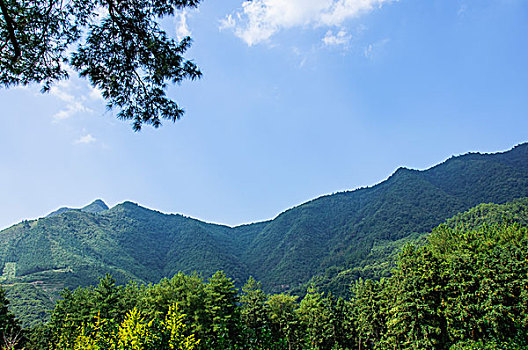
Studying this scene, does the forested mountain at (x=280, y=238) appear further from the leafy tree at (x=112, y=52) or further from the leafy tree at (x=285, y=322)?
Answer: the leafy tree at (x=112, y=52)

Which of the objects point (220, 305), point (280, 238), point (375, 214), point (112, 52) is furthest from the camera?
point (280, 238)

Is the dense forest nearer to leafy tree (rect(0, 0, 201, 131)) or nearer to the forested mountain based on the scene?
leafy tree (rect(0, 0, 201, 131))

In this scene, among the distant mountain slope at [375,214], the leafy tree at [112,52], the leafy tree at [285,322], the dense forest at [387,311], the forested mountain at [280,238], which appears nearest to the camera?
the leafy tree at [112,52]

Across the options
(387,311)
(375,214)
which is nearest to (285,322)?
(387,311)

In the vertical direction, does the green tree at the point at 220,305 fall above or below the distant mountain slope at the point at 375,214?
below

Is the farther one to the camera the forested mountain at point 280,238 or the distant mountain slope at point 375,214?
the distant mountain slope at point 375,214

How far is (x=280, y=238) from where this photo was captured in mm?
173750

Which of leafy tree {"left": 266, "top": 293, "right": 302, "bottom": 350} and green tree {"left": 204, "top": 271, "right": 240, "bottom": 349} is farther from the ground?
green tree {"left": 204, "top": 271, "right": 240, "bottom": 349}

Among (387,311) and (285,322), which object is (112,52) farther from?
(285,322)

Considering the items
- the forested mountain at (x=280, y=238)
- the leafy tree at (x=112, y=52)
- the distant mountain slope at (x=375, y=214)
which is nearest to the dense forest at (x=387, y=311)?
the leafy tree at (x=112, y=52)

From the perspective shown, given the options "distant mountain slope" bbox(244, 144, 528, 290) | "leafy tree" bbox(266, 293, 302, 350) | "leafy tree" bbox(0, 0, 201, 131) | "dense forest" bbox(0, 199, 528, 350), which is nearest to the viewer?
"leafy tree" bbox(0, 0, 201, 131)

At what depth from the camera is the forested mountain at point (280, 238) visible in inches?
3848

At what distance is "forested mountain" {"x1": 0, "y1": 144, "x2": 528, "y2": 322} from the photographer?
97750 millimetres

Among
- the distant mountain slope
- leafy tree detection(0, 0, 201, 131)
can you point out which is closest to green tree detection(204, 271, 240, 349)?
leafy tree detection(0, 0, 201, 131)
